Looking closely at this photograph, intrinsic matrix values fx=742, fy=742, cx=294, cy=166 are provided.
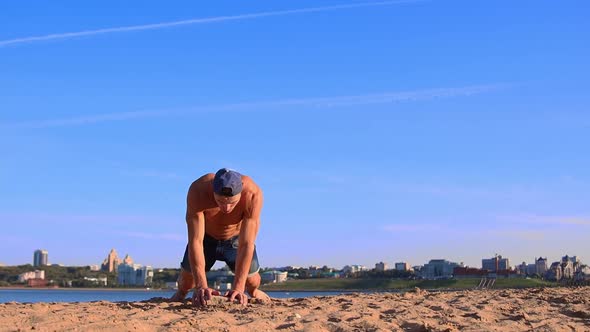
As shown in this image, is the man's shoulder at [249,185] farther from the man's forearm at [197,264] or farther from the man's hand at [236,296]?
the man's hand at [236,296]

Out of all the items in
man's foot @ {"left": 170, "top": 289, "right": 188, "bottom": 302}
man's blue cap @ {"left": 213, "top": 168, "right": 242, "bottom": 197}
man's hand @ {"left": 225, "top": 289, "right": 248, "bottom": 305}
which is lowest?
man's foot @ {"left": 170, "top": 289, "right": 188, "bottom": 302}

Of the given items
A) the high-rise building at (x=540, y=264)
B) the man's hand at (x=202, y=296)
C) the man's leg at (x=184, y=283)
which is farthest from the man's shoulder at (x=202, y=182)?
the high-rise building at (x=540, y=264)

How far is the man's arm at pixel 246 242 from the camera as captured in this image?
704cm

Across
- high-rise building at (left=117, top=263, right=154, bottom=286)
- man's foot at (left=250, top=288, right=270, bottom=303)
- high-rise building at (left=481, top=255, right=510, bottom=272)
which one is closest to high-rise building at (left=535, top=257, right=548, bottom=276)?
high-rise building at (left=481, top=255, right=510, bottom=272)

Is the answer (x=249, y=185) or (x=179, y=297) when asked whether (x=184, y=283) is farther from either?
(x=249, y=185)

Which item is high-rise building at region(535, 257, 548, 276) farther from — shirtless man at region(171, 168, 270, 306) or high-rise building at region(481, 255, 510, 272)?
shirtless man at region(171, 168, 270, 306)

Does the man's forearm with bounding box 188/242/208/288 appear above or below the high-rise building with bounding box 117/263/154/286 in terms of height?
above

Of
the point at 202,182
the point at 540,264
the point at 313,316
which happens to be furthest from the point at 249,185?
the point at 540,264

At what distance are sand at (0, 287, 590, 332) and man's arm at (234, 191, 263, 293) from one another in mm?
282

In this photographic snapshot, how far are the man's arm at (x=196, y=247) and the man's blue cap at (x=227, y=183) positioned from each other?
75cm

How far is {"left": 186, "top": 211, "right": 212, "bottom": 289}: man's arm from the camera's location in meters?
6.94

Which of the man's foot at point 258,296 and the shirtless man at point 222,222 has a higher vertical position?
the shirtless man at point 222,222

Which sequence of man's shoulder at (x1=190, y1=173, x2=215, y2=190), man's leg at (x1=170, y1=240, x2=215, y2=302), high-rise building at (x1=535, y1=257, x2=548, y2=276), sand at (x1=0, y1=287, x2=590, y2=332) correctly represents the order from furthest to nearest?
high-rise building at (x1=535, y1=257, x2=548, y2=276), man's leg at (x1=170, y1=240, x2=215, y2=302), man's shoulder at (x1=190, y1=173, x2=215, y2=190), sand at (x1=0, y1=287, x2=590, y2=332)

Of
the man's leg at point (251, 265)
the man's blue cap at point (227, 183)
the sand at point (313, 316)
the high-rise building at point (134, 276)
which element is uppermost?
the man's blue cap at point (227, 183)
